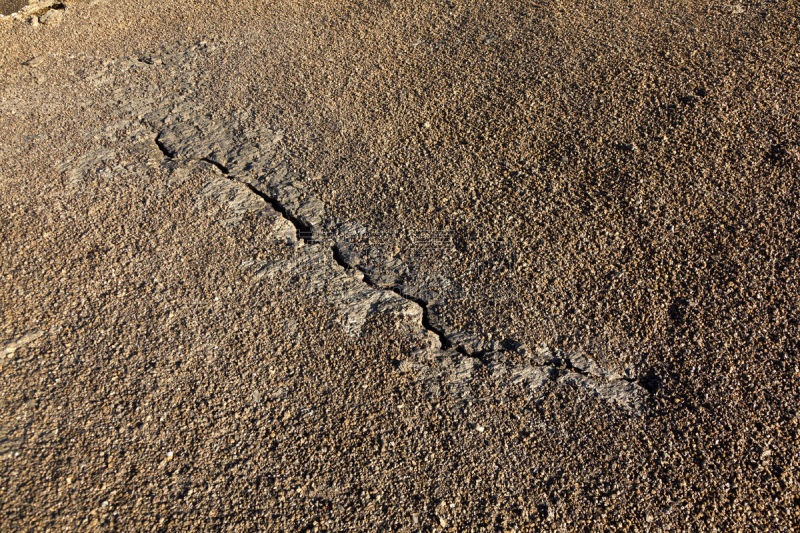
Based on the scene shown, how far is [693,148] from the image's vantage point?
3.75 m

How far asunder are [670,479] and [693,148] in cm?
209

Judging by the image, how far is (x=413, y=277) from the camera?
3.33 m

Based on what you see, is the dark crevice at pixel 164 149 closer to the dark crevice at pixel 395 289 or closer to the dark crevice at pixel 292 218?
the dark crevice at pixel 395 289

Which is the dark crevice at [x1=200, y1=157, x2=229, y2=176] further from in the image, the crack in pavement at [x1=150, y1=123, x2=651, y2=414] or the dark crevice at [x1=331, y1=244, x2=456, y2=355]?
the dark crevice at [x1=331, y1=244, x2=456, y2=355]

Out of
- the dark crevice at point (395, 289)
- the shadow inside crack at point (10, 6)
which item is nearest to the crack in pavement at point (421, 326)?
the dark crevice at point (395, 289)

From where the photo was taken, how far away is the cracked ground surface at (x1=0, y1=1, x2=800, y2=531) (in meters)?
2.50

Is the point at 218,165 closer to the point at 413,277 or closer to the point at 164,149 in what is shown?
the point at 164,149

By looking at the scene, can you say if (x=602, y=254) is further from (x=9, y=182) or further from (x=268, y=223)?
(x=9, y=182)

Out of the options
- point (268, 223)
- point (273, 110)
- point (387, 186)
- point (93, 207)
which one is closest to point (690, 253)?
point (387, 186)

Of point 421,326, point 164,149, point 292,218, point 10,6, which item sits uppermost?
point 10,6

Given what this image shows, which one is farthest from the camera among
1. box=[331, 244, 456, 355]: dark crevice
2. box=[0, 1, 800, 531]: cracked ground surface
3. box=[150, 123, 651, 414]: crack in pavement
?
box=[331, 244, 456, 355]: dark crevice

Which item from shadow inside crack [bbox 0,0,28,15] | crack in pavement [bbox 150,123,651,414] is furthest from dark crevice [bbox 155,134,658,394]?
shadow inside crack [bbox 0,0,28,15]

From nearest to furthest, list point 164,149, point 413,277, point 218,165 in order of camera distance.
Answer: point 413,277 < point 218,165 < point 164,149

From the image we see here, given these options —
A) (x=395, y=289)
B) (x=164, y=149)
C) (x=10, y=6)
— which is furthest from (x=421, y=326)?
(x=10, y=6)
